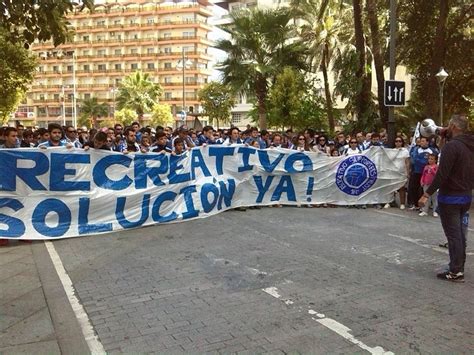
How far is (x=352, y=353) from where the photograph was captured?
367 cm

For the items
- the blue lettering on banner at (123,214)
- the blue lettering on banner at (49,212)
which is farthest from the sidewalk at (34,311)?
the blue lettering on banner at (123,214)

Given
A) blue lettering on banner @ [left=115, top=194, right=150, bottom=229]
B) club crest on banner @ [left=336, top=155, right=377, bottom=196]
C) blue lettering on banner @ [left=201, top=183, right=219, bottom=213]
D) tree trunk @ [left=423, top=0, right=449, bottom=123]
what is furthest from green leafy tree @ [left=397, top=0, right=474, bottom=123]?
blue lettering on banner @ [left=115, top=194, right=150, bottom=229]

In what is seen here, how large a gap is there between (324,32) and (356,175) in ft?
58.1

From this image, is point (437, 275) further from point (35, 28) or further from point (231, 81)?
point (231, 81)

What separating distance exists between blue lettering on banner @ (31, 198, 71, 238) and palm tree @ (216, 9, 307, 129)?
1765 cm

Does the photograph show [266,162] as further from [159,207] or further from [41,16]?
[41,16]

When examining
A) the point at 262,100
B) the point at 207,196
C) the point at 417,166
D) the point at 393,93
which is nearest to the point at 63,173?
the point at 207,196

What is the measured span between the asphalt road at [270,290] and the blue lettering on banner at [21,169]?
1.06 metres

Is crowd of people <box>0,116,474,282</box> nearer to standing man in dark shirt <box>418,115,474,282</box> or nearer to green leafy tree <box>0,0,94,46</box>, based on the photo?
standing man in dark shirt <box>418,115,474,282</box>

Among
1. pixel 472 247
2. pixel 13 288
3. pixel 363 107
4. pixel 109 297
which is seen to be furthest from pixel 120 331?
Answer: pixel 363 107

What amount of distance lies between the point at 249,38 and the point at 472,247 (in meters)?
19.4

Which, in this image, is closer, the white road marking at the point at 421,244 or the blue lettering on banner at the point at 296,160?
the white road marking at the point at 421,244

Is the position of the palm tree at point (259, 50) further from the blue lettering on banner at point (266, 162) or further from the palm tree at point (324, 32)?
the blue lettering on banner at point (266, 162)

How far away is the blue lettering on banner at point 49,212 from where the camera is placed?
286 inches
